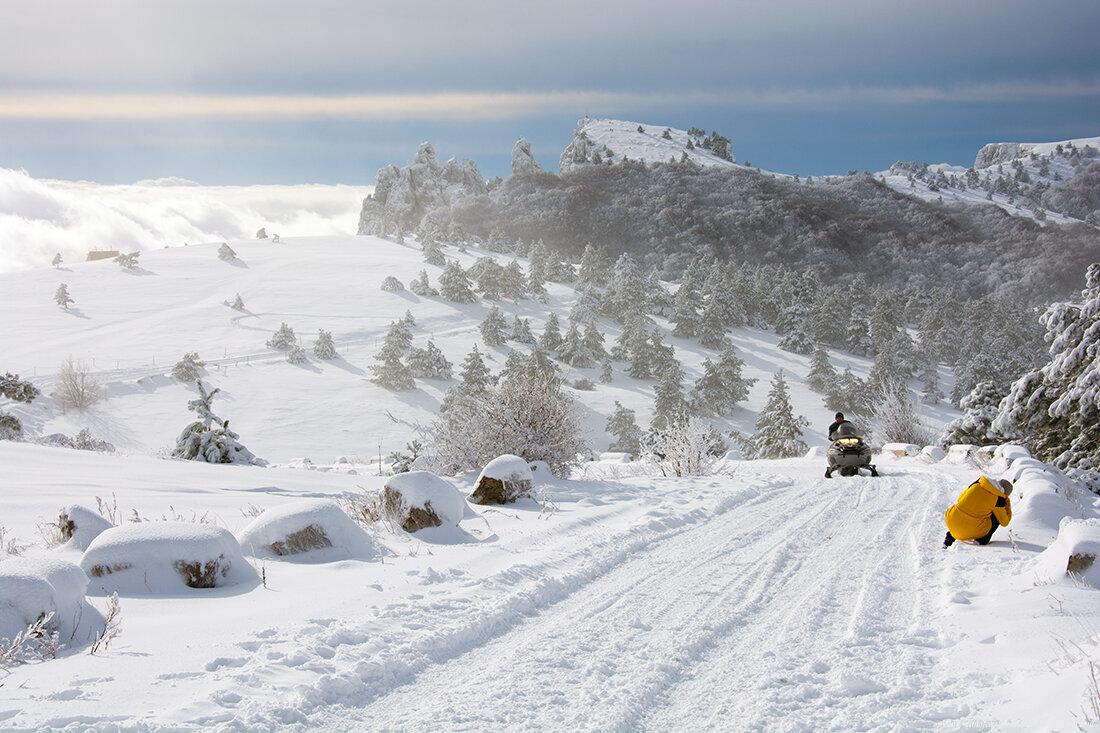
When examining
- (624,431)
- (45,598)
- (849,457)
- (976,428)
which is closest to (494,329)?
(624,431)

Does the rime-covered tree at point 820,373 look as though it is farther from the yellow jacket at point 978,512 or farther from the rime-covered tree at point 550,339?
the yellow jacket at point 978,512

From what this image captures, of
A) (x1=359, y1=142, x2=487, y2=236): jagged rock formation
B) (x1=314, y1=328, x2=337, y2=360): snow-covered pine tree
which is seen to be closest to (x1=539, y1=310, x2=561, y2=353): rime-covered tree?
(x1=314, y1=328, x2=337, y2=360): snow-covered pine tree

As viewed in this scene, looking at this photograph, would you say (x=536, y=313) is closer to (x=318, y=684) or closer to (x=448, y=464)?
(x=448, y=464)

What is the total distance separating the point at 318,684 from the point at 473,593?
1.34 m

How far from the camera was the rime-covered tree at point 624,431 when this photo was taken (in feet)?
92.6

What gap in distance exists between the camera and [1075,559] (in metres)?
3.86

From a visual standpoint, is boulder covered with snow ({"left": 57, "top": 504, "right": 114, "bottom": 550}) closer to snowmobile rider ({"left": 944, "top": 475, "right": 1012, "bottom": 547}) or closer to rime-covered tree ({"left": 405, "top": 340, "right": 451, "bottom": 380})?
snowmobile rider ({"left": 944, "top": 475, "right": 1012, "bottom": 547})

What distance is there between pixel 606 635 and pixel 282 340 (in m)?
37.1

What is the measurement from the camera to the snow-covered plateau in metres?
2.57

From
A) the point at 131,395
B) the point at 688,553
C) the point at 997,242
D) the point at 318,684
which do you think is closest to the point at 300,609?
the point at 318,684

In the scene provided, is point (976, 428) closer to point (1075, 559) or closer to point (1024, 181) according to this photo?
point (1075, 559)

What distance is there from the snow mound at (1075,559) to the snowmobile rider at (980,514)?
1.13m

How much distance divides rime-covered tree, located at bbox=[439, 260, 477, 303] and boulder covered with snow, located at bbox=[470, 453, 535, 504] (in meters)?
40.9

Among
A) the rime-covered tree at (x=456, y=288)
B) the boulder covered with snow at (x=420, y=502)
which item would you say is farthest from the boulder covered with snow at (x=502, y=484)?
the rime-covered tree at (x=456, y=288)
